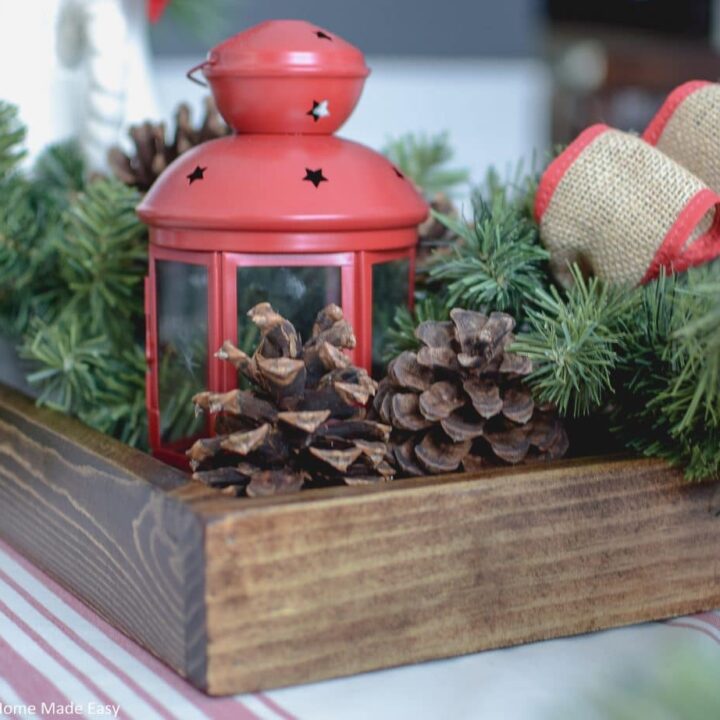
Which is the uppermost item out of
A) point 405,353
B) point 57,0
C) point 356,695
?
point 57,0

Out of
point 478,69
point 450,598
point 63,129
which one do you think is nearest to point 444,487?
point 450,598

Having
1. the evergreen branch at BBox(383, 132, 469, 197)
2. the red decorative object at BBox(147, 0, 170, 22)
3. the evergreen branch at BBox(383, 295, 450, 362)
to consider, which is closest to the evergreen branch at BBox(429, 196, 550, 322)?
the evergreen branch at BBox(383, 295, 450, 362)

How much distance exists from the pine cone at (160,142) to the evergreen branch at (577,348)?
0.28 m

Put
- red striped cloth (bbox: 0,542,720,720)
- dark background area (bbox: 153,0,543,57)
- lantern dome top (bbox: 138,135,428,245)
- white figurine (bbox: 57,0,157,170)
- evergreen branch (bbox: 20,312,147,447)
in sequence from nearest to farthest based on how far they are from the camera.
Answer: red striped cloth (bbox: 0,542,720,720) → lantern dome top (bbox: 138,135,428,245) → evergreen branch (bbox: 20,312,147,447) → white figurine (bbox: 57,0,157,170) → dark background area (bbox: 153,0,543,57)

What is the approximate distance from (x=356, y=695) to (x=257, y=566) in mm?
67

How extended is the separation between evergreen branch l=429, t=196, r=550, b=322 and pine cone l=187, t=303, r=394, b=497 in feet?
0.33

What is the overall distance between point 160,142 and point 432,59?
4.38 ft

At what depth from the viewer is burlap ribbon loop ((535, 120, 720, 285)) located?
559 millimetres

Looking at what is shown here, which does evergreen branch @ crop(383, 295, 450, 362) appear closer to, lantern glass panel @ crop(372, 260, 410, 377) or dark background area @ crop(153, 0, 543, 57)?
lantern glass panel @ crop(372, 260, 410, 377)

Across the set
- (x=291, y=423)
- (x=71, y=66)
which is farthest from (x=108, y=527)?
(x=71, y=66)

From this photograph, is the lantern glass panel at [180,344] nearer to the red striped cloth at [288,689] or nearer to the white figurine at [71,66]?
Answer: the red striped cloth at [288,689]

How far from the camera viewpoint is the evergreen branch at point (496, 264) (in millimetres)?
579

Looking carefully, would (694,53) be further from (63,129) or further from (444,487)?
(444,487)

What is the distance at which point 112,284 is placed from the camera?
2.29 feet
